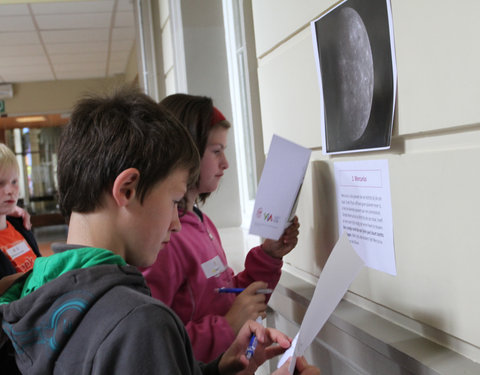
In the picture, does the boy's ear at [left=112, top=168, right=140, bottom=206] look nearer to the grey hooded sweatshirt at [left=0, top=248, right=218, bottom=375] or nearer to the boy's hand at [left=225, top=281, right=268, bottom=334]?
the grey hooded sweatshirt at [left=0, top=248, right=218, bottom=375]

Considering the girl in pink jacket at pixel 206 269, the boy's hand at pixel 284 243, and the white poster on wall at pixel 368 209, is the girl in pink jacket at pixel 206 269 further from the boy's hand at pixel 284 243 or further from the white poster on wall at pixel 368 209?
the white poster on wall at pixel 368 209

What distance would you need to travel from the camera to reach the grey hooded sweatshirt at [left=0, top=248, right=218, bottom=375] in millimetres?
645

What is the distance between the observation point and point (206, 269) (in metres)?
1.28

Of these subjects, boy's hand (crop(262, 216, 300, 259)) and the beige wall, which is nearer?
the beige wall

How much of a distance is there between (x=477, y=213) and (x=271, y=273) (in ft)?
2.33

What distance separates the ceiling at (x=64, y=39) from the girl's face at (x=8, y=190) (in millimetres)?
3154

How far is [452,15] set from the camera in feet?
2.41

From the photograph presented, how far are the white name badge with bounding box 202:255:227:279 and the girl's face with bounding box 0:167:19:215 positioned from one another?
121 centimetres

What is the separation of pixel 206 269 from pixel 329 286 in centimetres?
56

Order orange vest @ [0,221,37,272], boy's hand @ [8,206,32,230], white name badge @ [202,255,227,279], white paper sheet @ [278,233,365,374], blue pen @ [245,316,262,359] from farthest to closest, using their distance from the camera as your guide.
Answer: boy's hand @ [8,206,32,230] → orange vest @ [0,221,37,272] → white name badge @ [202,255,227,279] → blue pen @ [245,316,262,359] → white paper sheet @ [278,233,365,374]

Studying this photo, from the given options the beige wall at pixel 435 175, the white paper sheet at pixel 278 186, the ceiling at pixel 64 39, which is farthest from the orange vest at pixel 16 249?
the ceiling at pixel 64 39

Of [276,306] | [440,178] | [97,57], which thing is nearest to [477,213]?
[440,178]

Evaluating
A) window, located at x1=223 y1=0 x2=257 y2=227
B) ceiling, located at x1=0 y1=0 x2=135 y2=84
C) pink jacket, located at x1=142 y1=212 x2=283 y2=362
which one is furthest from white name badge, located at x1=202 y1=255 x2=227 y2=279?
ceiling, located at x1=0 y1=0 x2=135 y2=84

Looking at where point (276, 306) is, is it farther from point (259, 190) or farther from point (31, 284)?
point (31, 284)
